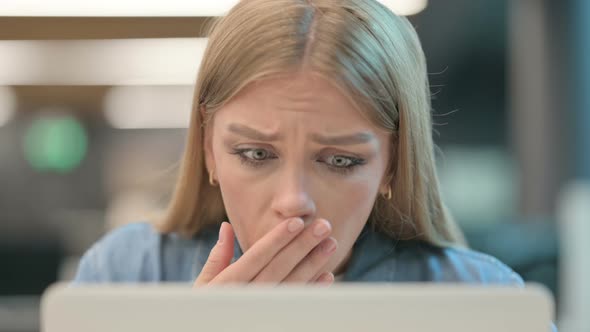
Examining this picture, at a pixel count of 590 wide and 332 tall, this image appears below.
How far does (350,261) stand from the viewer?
88 centimetres

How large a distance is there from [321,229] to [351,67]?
0.58 ft

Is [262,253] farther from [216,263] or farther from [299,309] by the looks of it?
[299,309]

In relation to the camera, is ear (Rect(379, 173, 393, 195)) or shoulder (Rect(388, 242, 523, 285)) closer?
ear (Rect(379, 173, 393, 195))

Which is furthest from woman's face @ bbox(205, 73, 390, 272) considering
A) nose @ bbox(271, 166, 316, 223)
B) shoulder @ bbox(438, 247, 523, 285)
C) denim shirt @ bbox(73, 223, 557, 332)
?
shoulder @ bbox(438, 247, 523, 285)

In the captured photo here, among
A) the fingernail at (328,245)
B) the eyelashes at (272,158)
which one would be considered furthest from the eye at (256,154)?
the fingernail at (328,245)

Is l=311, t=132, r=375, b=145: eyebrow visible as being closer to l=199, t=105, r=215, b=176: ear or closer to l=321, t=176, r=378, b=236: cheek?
l=321, t=176, r=378, b=236: cheek

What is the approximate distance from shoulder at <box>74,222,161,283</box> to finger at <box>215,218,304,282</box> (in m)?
0.37

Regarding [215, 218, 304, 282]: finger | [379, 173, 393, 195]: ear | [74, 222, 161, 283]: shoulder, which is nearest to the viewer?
[215, 218, 304, 282]: finger

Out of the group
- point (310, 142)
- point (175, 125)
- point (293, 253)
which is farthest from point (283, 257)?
point (175, 125)

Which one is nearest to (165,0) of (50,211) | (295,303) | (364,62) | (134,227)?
(134,227)

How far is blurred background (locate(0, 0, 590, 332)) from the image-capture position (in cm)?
213

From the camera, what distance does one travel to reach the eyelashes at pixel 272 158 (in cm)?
70

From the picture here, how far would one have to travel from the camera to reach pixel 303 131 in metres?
0.68

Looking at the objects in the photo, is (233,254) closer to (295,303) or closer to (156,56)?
(295,303)
